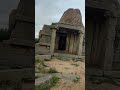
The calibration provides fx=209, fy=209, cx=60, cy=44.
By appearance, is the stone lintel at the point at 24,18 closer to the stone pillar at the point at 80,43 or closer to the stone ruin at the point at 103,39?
the stone ruin at the point at 103,39

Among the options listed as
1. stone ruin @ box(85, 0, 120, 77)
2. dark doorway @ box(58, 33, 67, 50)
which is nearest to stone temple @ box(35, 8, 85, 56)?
dark doorway @ box(58, 33, 67, 50)

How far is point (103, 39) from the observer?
6.21m

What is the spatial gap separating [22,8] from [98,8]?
1992 millimetres

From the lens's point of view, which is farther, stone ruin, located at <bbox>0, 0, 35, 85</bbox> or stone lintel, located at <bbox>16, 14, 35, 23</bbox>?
stone lintel, located at <bbox>16, 14, 35, 23</bbox>

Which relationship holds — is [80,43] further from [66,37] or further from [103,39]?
[103,39]

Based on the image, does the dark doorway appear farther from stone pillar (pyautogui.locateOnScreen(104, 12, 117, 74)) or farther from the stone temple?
stone pillar (pyautogui.locateOnScreen(104, 12, 117, 74))

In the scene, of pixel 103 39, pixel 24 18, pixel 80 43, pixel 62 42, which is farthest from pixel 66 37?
pixel 24 18

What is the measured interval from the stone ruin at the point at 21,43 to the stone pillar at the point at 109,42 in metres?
2.31

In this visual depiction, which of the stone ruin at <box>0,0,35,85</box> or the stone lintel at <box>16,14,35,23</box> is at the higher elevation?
the stone lintel at <box>16,14,35,23</box>

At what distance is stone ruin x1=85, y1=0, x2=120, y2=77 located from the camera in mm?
5785

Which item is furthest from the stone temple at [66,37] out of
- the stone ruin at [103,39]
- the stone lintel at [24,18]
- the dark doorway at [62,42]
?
the stone lintel at [24,18]

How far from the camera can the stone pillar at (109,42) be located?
20.0 feet

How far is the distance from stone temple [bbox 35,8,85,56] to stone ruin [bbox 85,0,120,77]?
5.24 meters

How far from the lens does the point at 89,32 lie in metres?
5.95
